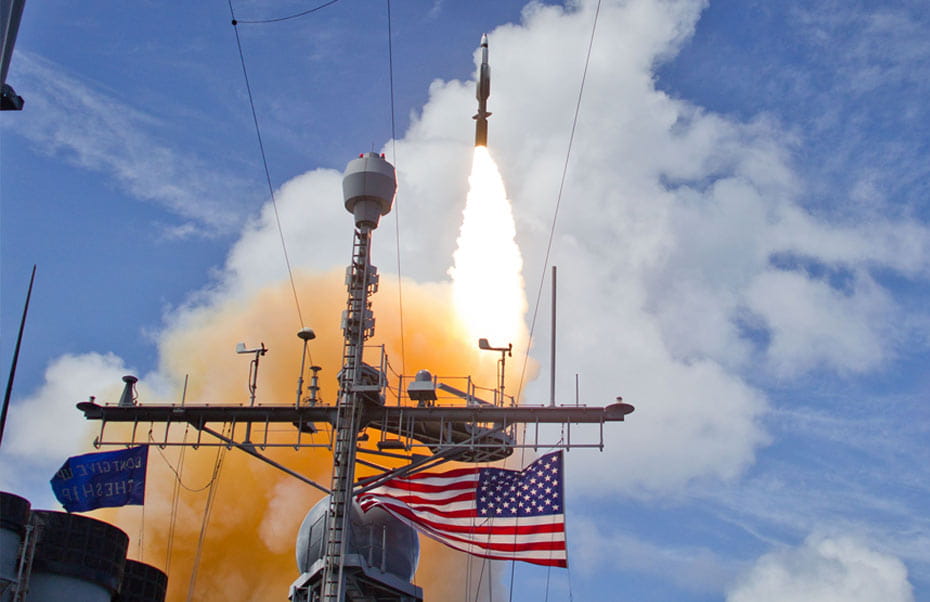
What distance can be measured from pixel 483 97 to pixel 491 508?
19696mm

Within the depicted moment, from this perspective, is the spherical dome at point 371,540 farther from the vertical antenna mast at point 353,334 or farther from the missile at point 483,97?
the missile at point 483,97

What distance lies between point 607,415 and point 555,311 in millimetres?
4852

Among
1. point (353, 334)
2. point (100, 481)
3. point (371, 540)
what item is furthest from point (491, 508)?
point (100, 481)

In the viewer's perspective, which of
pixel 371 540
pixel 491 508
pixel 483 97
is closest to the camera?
pixel 491 508

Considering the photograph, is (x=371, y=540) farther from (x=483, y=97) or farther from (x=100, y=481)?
(x=483, y=97)

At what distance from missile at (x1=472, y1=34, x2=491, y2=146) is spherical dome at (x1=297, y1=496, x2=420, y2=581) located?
17307 mm

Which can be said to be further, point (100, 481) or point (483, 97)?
point (483, 97)

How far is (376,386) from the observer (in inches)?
1481

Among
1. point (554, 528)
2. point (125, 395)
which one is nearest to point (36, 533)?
point (125, 395)

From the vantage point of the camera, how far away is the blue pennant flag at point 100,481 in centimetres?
3600

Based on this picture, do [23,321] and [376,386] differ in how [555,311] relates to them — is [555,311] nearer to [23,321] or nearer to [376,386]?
[376,386]

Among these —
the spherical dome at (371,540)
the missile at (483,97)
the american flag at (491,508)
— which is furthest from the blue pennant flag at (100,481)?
the missile at (483,97)

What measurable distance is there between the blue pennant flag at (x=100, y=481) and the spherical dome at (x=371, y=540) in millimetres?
5630

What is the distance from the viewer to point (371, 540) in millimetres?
38156
